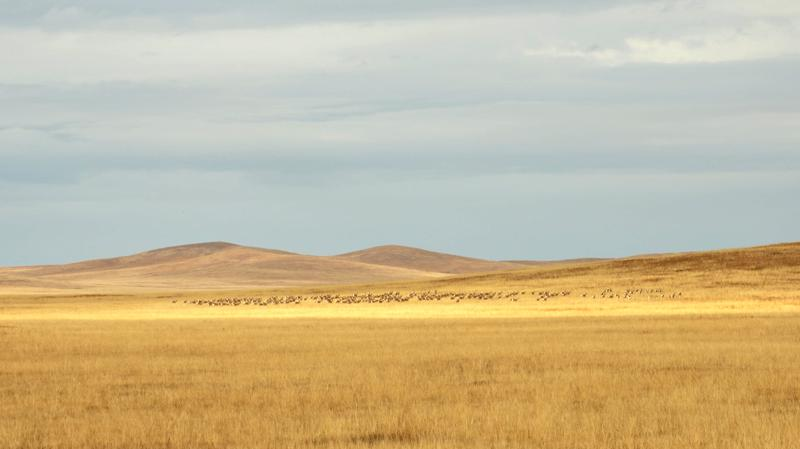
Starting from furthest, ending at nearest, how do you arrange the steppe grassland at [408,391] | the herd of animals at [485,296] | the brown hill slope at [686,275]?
the brown hill slope at [686,275]
the herd of animals at [485,296]
the steppe grassland at [408,391]

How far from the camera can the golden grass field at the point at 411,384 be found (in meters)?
16.0

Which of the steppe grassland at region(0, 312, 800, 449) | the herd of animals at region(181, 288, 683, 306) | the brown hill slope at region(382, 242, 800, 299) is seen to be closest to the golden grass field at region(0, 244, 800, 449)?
the steppe grassland at region(0, 312, 800, 449)

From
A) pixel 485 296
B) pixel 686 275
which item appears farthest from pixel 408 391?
pixel 686 275

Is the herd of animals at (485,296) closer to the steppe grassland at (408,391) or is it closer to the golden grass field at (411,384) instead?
the golden grass field at (411,384)

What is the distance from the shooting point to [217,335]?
4066 cm

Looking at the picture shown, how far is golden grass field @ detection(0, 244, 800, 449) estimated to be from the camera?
16000mm

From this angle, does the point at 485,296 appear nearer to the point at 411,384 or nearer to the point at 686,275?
the point at 686,275

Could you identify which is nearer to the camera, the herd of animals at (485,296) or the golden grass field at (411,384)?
the golden grass field at (411,384)

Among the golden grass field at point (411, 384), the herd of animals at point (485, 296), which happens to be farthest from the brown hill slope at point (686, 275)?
the golden grass field at point (411, 384)

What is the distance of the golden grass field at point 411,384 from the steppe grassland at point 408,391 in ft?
0.16

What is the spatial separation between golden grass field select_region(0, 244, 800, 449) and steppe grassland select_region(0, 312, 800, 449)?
49mm

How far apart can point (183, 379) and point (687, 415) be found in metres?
10.6

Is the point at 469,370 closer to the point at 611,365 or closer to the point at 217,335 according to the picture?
the point at 611,365

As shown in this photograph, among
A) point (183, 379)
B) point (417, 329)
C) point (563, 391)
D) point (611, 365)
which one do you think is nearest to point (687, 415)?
point (563, 391)
